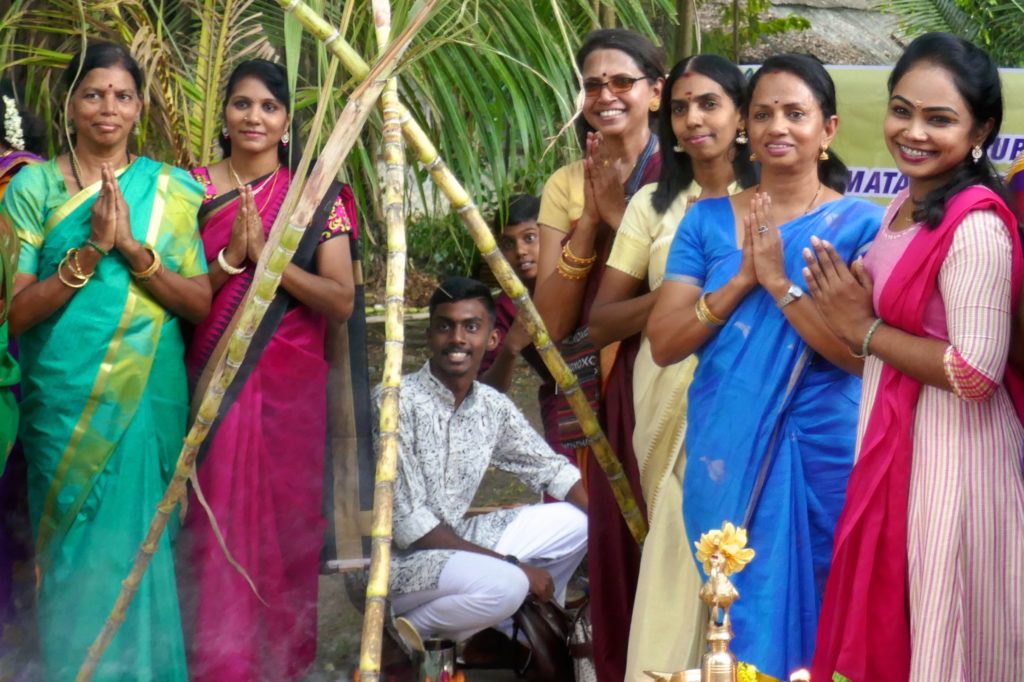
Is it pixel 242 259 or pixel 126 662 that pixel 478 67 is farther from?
pixel 126 662

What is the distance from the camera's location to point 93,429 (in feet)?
12.6

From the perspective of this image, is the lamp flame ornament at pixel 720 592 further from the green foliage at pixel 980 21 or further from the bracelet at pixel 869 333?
the green foliage at pixel 980 21

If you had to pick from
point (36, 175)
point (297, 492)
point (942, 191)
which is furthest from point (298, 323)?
point (942, 191)

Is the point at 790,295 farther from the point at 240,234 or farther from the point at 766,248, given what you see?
the point at 240,234

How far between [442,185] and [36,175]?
4.64ft

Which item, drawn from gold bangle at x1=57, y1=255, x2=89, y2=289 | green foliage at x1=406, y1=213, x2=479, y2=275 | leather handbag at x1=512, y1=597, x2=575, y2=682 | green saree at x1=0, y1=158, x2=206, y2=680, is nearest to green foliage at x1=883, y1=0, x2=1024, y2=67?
green foliage at x1=406, y1=213, x2=479, y2=275

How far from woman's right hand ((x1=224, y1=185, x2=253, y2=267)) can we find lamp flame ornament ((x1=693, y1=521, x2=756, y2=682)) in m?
1.98

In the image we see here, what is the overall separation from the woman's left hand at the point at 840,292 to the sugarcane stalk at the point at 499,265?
0.67m

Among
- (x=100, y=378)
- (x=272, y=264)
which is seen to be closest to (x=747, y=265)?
(x=272, y=264)

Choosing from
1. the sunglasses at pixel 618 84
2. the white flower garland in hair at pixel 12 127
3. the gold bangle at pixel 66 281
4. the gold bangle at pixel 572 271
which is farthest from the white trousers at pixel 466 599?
the white flower garland in hair at pixel 12 127

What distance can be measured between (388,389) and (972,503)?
120cm

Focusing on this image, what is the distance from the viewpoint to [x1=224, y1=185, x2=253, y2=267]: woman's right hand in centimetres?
385

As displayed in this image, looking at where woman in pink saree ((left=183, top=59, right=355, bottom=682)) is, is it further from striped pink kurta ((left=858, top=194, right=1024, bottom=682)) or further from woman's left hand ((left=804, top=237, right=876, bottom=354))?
striped pink kurta ((left=858, top=194, right=1024, bottom=682))

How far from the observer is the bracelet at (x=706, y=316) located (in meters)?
3.22
